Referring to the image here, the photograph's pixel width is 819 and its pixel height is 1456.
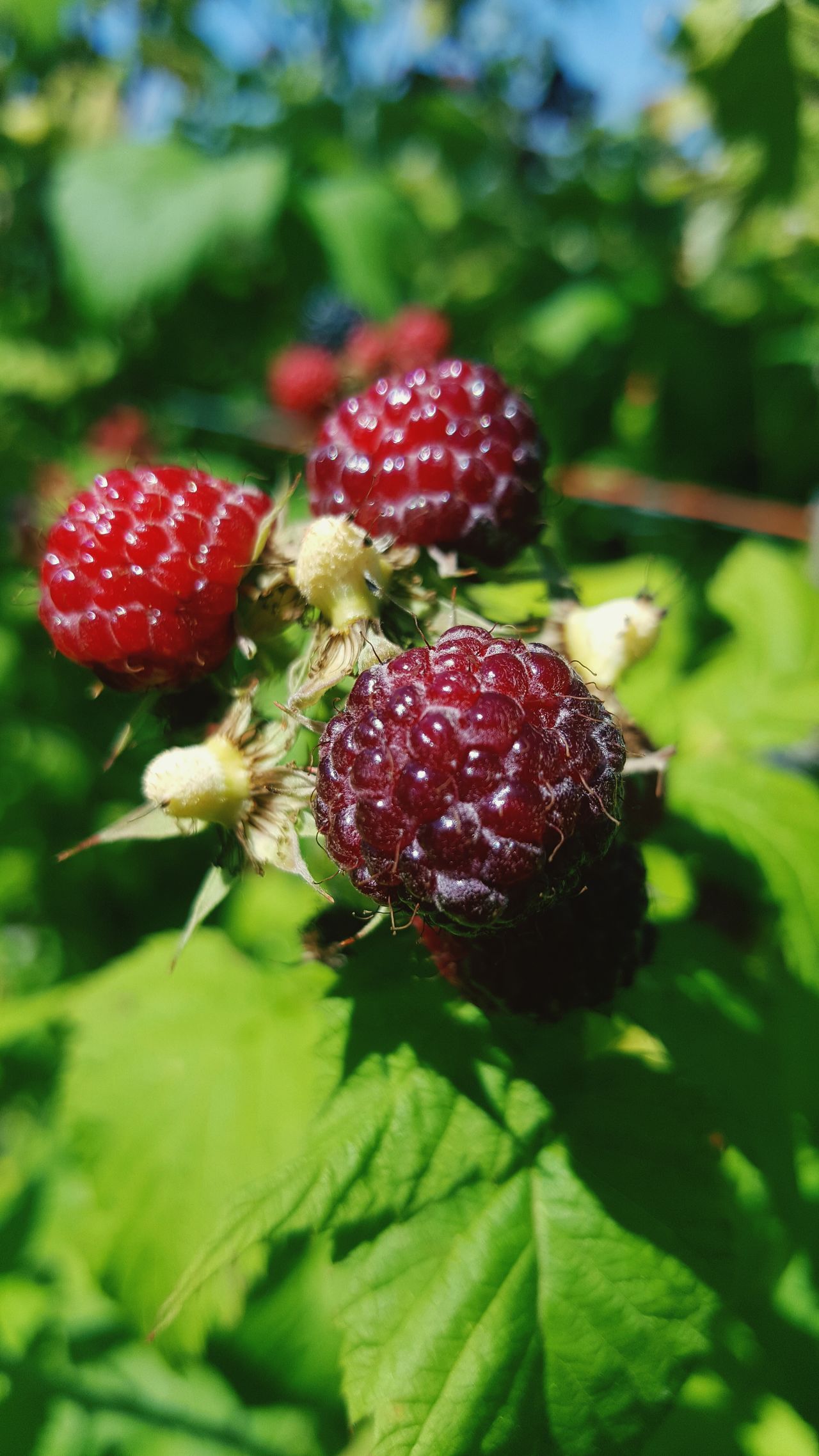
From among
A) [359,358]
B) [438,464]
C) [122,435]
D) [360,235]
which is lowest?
[122,435]

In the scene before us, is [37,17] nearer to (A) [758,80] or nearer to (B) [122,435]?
(B) [122,435]

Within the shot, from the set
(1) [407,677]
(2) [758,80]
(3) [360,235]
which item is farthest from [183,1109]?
(3) [360,235]

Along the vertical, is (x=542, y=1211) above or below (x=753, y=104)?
below

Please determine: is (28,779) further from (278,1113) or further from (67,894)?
(278,1113)

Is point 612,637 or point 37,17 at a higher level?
point 37,17

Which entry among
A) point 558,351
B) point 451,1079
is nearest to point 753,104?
point 558,351

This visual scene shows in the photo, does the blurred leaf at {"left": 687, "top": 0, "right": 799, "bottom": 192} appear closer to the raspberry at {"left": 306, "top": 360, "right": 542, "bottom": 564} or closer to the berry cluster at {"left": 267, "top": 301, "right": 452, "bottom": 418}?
the berry cluster at {"left": 267, "top": 301, "right": 452, "bottom": 418}
